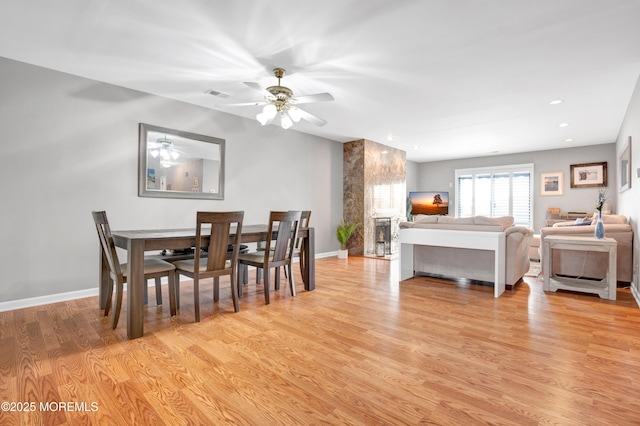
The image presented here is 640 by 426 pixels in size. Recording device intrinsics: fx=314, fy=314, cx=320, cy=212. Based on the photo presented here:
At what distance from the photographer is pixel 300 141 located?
633cm

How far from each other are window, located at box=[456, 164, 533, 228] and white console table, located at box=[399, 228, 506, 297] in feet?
18.7

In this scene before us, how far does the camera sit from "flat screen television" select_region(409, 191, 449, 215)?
30.7 ft

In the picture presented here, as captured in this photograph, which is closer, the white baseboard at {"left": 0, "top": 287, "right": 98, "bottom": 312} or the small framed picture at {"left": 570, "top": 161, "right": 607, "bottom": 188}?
the white baseboard at {"left": 0, "top": 287, "right": 98, "bottom": 312}

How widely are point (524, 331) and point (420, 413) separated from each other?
1.62 meters

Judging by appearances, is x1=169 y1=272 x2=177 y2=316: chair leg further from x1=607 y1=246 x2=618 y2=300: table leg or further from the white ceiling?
x1=607 y1=246 x2=618 y2=300: table leg

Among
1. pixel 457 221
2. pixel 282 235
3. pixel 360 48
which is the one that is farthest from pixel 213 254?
pixel 457 221

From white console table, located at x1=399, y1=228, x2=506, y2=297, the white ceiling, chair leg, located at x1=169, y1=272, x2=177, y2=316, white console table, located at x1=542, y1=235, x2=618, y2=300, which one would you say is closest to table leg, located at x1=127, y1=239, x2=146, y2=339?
chair leg, located at x1=169, y1=272, x2=177, y2=316

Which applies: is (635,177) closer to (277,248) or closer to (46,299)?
(277,248)

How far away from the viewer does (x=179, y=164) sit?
4516 mm

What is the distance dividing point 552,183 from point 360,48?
756cm

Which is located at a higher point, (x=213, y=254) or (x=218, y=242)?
(x=218, y=242)

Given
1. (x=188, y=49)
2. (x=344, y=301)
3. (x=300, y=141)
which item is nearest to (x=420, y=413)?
(x=344, y=301)

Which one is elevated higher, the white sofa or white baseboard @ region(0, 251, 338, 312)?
the white sofa

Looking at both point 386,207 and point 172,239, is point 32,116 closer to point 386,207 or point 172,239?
point 172,239
